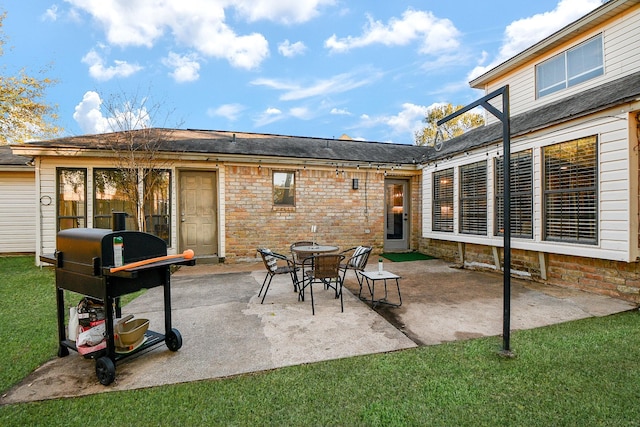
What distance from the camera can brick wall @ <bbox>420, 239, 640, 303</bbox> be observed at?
439cm

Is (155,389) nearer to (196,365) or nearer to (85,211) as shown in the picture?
(196,365)

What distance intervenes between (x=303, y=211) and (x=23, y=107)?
1374 centimetres

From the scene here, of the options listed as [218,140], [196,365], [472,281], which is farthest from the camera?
[218,140]

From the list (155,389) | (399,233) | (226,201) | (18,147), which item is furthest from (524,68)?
(18,147)

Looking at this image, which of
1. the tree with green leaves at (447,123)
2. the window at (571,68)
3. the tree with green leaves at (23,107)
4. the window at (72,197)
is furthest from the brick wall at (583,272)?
the tree with green leaves at (23,107)

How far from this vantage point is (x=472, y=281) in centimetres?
589

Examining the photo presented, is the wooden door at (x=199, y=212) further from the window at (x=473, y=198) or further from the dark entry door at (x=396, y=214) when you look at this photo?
the window at (x=473, y=198)

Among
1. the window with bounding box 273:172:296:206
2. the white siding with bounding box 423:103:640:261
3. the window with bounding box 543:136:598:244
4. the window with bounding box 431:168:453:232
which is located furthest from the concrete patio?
the window with bounding box 273:172:296:206

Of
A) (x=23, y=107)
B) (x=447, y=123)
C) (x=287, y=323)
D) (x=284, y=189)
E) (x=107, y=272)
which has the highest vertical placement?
(x=447, y=123)

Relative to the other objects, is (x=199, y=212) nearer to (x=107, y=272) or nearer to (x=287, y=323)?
(x=287, y=323)

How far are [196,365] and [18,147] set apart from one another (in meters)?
7.67

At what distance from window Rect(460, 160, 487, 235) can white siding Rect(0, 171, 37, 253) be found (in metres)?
13.1

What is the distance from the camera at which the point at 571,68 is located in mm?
6617

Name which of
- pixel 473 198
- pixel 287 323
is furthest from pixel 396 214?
pixel 287 323
